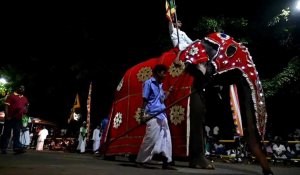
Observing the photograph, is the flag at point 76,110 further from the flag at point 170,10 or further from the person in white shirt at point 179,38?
the person in white shirt at point 179,38

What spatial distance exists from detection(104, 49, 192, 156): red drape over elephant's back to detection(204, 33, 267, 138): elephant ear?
119cm

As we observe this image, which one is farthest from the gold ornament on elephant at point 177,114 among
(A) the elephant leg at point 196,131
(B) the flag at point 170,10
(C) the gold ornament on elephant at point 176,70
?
(B) the flag at point 170,10

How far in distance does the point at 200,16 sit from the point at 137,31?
205 inches

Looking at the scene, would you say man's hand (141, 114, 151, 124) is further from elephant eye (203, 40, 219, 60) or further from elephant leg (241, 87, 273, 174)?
elephant leg (241, 87, 273, 174)

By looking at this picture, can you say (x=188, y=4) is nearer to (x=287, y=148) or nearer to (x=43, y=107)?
(x=287, y=148)

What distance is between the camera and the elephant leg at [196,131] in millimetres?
6590

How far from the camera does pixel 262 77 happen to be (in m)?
14.2

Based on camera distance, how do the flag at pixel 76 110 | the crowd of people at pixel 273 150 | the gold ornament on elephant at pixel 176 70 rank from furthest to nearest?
the flag at pixel 76 110
the crowd of people at pixel 273 150
the gold ornament on elephant at pixel 176 70

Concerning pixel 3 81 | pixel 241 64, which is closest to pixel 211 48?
pixel 241 64

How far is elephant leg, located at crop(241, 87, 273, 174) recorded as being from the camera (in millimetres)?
5074

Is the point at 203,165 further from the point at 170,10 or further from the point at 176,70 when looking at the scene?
the point at 170,10

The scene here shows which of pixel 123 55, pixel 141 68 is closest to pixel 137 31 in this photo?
pixel 123 55

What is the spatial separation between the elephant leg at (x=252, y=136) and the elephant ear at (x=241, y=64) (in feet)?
0.22

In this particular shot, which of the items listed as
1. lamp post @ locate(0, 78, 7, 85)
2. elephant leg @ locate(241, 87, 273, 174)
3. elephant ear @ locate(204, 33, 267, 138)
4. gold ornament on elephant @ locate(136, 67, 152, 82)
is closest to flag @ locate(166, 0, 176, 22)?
gold ornament on elephant @ locate(136, 67, 152, 82)
